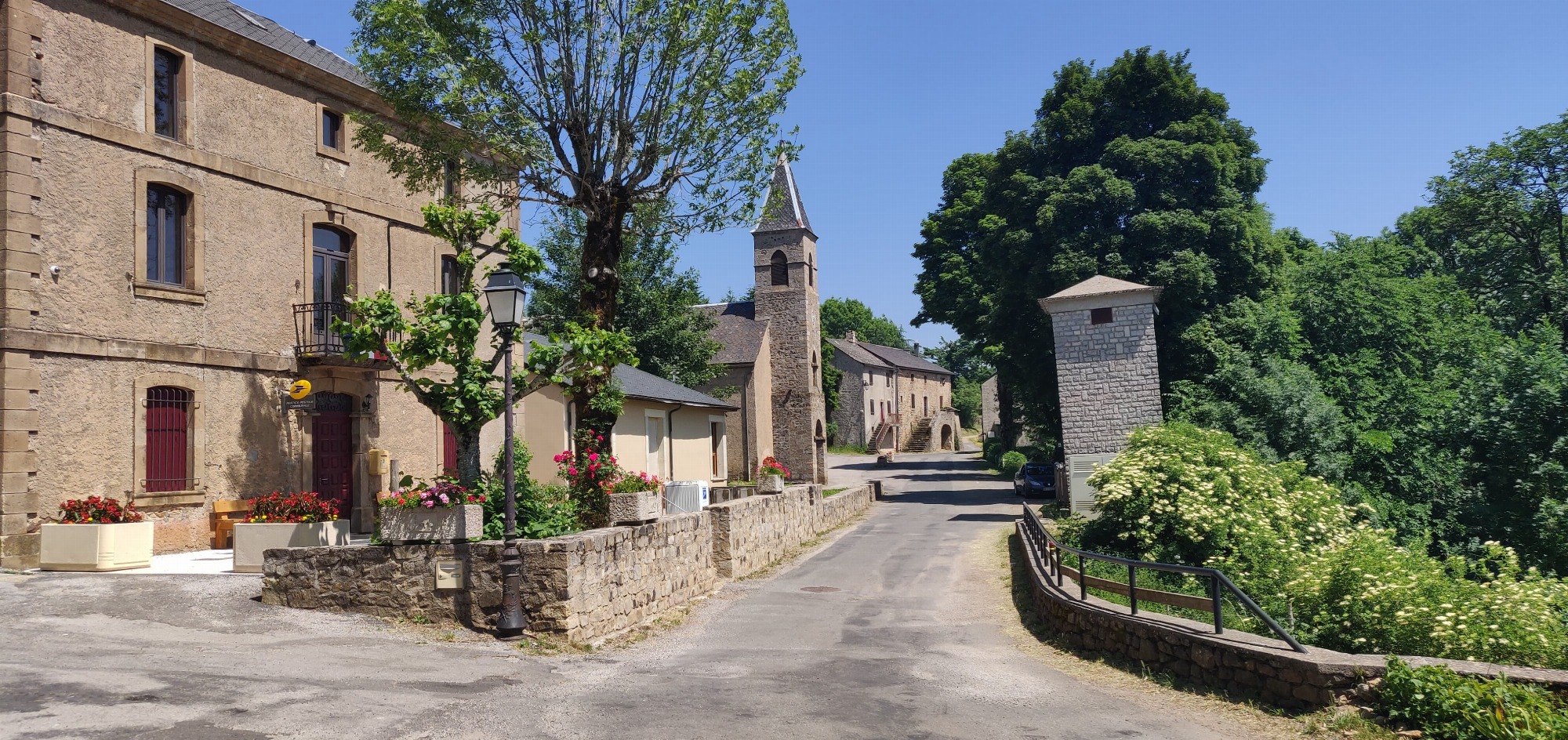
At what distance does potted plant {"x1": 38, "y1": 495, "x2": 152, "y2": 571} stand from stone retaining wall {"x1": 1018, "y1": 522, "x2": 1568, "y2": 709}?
1218 cm

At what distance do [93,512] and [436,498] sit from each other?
19.8ft

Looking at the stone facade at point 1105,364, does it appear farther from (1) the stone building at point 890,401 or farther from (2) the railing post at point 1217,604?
(1) the stone building at point 890,401

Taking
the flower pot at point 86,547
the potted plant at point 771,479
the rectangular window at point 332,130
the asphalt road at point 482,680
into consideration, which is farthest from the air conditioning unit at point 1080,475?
the flower pot at point 86,547

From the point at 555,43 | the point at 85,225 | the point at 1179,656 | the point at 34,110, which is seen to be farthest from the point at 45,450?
the point at 1179,656

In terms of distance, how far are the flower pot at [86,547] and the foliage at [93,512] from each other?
212mm

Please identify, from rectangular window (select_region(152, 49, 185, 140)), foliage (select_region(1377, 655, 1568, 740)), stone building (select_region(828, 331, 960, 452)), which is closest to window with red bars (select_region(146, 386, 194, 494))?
rectangular window (select_region(152, 49, 185, 140))

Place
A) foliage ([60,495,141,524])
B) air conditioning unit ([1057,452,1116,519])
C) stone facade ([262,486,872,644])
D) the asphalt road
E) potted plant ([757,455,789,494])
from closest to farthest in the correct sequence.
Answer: the asphalt road → stone facade ([262,486,872,644]) → foliage ([60,495,141,524]) → potted plant ([757,455,789,494]) → air conditioning unit ([1057,452,1116,519])

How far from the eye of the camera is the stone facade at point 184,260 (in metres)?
13.0

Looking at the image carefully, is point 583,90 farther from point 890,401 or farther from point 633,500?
point 890,401

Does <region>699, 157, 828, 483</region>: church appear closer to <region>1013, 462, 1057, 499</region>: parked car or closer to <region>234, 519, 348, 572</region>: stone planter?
<region>1013, 462, 1057, 499</region>: parked car

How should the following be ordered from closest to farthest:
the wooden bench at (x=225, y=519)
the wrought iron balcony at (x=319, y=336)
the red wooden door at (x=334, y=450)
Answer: the wooden bench at (x=225, y=519), the wrought iron balcony at (x=319, y=336), the red wooden door at (x=334, y=450)

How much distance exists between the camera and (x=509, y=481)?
33.1 ft

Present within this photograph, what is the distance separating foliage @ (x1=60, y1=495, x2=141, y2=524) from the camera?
12.8m

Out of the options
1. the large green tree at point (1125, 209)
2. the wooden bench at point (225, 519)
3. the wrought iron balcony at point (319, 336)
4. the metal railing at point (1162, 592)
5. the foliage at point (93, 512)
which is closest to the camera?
the metal railing at point (1162, 592)
